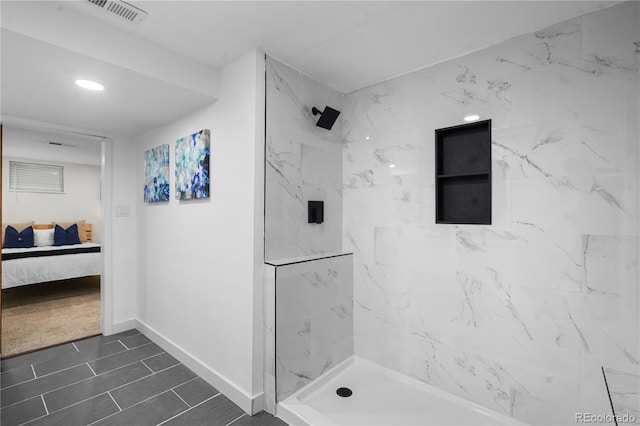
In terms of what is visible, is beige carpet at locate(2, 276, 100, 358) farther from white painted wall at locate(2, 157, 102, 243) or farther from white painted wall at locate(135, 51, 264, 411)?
white painted wall at locate(2, 157, 102, 243)

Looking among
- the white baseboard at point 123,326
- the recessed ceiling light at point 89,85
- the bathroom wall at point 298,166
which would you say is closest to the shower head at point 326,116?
the bathroom wall at point 298,166

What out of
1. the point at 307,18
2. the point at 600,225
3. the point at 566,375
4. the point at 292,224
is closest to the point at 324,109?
the point at 307,18

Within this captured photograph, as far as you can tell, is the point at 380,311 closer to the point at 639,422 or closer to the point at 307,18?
the point at 639,422

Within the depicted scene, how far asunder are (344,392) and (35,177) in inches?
283

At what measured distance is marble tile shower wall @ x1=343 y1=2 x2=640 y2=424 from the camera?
167cm

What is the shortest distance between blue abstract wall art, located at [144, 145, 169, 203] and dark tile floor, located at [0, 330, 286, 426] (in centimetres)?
153

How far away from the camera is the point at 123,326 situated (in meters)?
3.49

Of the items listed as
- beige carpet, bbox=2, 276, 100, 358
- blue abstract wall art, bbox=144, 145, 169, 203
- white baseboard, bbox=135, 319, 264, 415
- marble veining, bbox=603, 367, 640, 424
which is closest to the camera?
marble veining, bbox=603, 367, 640, 424

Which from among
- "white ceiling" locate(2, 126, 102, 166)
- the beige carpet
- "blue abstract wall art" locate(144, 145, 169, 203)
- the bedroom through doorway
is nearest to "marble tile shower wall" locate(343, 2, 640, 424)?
"blue abstract wall art" locate(144, 145, 169, 203)

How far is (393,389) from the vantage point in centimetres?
237

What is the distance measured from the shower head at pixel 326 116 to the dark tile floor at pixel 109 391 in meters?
2.19

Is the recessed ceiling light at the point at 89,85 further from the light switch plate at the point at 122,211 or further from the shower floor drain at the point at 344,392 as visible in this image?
the shower floor drain at the point at 344,392

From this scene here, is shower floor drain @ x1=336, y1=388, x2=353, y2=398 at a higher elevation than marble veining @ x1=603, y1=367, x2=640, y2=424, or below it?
below

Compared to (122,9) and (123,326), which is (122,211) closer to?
(123,326)
